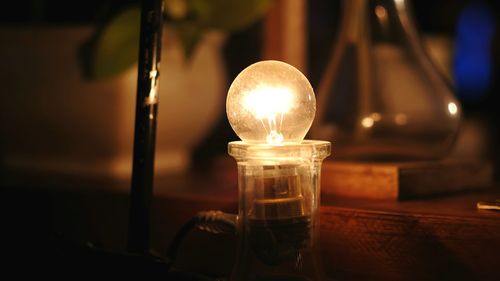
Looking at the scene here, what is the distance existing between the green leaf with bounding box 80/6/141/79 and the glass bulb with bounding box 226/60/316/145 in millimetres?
330

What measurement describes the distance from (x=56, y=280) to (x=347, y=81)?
0.41 meters

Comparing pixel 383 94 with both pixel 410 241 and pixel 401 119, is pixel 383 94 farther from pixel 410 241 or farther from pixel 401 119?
pixel 410 241

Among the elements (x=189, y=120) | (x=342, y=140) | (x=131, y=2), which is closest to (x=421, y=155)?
(x=342, y=140)

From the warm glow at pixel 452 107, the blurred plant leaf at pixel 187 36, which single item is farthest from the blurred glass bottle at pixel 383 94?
the blurred plant leaf at pixel 187 36

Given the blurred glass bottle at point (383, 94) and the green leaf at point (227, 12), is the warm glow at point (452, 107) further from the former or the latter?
the green leaf at point (227, 12)

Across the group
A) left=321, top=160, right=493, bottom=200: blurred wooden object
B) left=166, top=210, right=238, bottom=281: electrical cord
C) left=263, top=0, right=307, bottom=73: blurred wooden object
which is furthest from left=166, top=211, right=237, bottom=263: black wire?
left=263, top=0, right=307, bottom=73: blurred wooden object

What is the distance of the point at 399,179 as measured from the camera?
61cm

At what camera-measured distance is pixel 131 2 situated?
990 mm

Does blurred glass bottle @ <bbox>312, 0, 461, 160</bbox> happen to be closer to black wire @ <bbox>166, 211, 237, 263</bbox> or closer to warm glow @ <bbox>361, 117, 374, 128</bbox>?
warm glow @ <bbox>361, 117, 374, 128</bbox>

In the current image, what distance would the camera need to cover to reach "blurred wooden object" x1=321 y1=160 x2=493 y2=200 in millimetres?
615

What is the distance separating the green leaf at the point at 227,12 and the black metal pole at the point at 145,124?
0.40 metres

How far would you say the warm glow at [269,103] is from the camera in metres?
0.50

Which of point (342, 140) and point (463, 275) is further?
point (342, 140)

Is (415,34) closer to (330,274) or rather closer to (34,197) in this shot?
(330,274)
